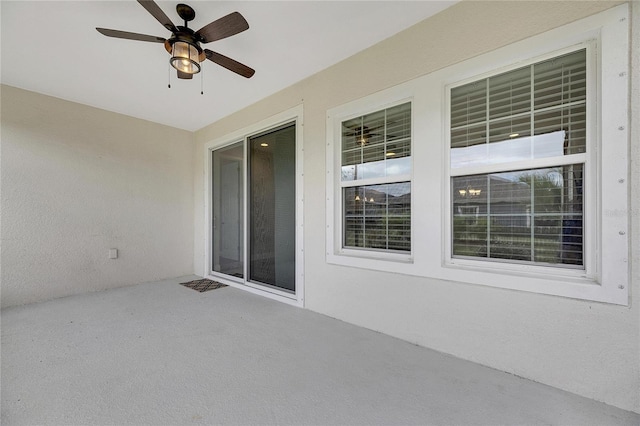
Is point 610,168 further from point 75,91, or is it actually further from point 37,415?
point 75,91

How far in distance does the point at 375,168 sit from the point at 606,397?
2221 mm

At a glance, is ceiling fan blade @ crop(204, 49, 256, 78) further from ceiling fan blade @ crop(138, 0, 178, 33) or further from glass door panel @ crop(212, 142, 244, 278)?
glass door panel @ crop(212, 142, 244, 278)

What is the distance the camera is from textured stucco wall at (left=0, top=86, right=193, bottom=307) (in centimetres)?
328

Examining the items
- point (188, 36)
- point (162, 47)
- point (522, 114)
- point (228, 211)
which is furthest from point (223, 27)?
point (228, 211)

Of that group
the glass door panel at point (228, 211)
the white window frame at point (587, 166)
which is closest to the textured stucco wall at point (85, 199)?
the glass door panel at point (228, 211)

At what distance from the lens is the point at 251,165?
3.93 metres

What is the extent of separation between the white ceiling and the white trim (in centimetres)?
41

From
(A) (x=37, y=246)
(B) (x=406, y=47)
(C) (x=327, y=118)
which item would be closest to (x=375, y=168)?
(C) (x=327, y=118)

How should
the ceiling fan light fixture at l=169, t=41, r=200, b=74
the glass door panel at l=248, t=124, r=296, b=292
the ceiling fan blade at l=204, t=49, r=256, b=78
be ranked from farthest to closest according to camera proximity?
the glass door panel at l=248, t=124, r=296, b=292
the ceiling fan blade at l=204, t=49, r=256, b=78
the ceiling fan light fixture at l=169, t=41, r=200, b=74

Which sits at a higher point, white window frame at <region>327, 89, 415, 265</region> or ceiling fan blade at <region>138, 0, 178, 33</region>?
ceiling fan blade at <region>138, 0, 178, 33</region>

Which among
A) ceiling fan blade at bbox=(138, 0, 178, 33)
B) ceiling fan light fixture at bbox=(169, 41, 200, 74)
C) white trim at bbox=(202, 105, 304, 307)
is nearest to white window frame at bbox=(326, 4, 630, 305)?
white trim at bbox=(202, 105, 304, 307)

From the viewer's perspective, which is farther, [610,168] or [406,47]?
[406,47]

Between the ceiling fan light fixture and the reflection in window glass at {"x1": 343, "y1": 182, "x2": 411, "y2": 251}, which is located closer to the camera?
the ceiling fan light fixture

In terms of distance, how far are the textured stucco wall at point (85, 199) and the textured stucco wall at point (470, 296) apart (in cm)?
293
